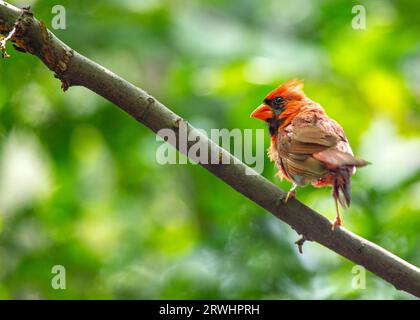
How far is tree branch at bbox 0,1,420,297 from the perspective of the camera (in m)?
2.37

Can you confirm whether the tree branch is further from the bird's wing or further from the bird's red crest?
the bird's red crest

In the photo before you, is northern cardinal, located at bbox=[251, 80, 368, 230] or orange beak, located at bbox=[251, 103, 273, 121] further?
orange beak, located at bbox=[251, 103, 273, 121]

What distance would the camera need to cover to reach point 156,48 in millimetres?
5418

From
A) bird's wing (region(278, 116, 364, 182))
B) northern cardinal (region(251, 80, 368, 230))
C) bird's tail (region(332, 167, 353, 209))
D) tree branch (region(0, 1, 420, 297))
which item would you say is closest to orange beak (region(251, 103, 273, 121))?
northern cardinal (region(251, 80, 368, 230))

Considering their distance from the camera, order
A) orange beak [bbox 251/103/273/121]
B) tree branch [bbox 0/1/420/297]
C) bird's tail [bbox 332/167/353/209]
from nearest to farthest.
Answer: tree branch [bbox 0/1/420/297] → bird's tail [bbox 332/167/353/209] → orange beak [bbox 251/103/273/121]

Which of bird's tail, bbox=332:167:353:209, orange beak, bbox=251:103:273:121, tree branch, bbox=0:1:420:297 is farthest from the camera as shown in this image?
orange beak, bbox=251:103:273:121

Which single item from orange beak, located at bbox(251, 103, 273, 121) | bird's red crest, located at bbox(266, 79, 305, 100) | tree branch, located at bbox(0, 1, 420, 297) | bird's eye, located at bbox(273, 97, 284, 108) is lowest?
tree branch, located at bbox(0, 1, 420, 297)

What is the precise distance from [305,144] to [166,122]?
120 cm

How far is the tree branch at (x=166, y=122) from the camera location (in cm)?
237

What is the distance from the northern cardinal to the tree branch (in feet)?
1.33

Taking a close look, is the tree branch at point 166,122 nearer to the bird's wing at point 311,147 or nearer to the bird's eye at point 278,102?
the bird's wing at point 311,147
